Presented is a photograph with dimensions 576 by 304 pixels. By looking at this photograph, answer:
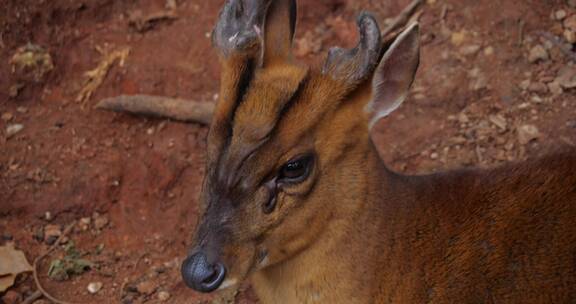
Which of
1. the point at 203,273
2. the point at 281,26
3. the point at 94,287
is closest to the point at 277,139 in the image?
the point at 203,273

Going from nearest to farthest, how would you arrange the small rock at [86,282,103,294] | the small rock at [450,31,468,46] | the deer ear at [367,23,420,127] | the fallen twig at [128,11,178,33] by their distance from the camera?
the deer ear at [367,23,420,127] < the small rock at [86,282,103,294] < the small rock at [450,31,468,46] < the fallen twig at [128,11,178,33]

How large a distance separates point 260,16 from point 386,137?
235cm

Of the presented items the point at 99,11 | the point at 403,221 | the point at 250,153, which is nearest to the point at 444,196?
the point at 403,221

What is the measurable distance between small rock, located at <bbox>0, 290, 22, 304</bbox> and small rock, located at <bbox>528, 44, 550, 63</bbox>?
12.8 ft

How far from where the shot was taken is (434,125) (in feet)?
21.7

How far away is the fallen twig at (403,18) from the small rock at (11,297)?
3283mm

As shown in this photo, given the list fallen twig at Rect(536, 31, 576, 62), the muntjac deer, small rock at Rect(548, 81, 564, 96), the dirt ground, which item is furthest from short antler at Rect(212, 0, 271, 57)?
fallen twig at Rect(536, 31, 576, 62)

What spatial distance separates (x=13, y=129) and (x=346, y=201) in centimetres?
353

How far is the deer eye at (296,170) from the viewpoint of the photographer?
13.5 ft

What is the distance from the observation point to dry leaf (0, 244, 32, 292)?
5.91 m

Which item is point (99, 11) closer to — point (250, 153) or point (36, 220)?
point (36, 220)

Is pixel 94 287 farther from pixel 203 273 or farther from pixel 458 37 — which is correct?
pixel 458 37


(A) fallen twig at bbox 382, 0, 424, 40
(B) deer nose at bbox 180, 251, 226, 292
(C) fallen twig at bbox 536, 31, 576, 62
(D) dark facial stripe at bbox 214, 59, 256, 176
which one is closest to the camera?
(B) deer nose at bbox 180, 251, 226, 292

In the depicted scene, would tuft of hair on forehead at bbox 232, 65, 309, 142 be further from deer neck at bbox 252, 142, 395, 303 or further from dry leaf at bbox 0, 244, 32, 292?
dry leaf at bbox 0, 244, 32, 292
